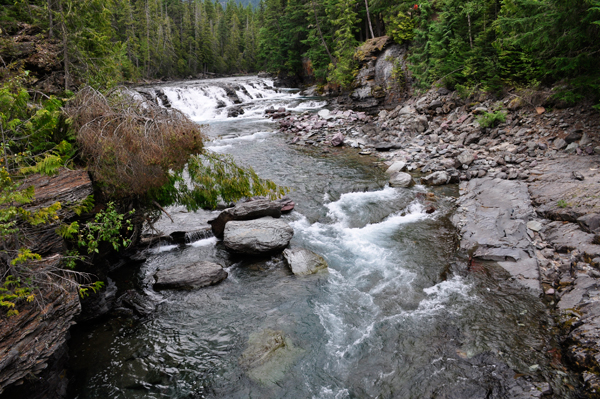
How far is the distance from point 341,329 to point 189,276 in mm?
4308

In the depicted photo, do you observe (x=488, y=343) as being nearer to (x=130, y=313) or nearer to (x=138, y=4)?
(x=130, y=313)

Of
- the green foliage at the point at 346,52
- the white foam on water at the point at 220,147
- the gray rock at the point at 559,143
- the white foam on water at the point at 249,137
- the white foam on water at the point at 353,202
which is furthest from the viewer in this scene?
the green foliage at the point at 346,52

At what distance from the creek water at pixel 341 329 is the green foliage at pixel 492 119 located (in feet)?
25.3

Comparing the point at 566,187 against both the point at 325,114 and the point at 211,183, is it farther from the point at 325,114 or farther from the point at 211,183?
the point at 325,114

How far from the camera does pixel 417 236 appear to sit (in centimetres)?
1030

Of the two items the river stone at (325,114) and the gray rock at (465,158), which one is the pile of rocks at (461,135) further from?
the river stone at (325,114)

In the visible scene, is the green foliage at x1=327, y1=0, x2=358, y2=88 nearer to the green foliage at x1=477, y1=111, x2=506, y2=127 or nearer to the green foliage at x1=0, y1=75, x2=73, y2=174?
the green foliage at x1=477, y1=111, x2=506, y2=127

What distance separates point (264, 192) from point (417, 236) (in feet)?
17.1

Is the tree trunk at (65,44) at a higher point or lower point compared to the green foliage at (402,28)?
lower

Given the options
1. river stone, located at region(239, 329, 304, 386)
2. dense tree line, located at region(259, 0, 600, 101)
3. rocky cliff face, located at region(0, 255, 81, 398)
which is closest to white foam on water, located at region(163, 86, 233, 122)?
dense tree line, located at region(259, 0, 600, 101)

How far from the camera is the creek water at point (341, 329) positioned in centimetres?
558

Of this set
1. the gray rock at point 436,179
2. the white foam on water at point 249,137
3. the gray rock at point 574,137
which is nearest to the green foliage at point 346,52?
the white foam on water at point 249,137

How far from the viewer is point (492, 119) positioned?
15766 millimetres

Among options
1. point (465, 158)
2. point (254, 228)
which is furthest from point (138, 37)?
point (465, 158)
